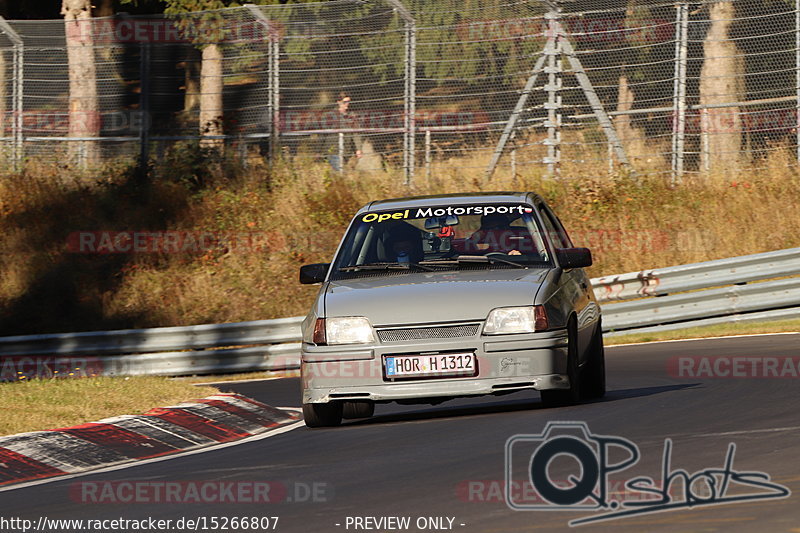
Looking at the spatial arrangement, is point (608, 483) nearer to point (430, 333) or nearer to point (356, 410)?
point (430, 333)

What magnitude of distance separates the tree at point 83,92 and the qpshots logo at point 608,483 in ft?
63.4

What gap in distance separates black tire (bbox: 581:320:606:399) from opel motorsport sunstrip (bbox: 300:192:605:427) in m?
0.12

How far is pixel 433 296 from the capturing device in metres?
9.59

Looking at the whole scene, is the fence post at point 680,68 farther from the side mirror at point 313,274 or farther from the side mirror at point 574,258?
the side mirror at point 313,274

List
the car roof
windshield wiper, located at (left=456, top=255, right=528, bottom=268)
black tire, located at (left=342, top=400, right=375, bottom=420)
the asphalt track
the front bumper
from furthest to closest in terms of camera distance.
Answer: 1. the car roof
2. black tire, located at (left=342, top=400, right=375, bottom=420)
3. windshield wiper, located at (left=456, top=255, right=528, bottom=268)
4. the front bumper
5. the asphalt track

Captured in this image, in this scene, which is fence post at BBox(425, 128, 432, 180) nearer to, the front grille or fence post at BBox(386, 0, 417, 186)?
fence post at BBox(386, 0, 417, 186)

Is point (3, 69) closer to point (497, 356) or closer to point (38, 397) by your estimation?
point (38, 397)

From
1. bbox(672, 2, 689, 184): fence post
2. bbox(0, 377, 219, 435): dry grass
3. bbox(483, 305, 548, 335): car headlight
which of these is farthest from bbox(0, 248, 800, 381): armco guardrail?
bbox(483, 305, 548, 335): car headlight

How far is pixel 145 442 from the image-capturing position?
33.2 ft

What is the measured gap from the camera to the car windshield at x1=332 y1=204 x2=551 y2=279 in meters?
10.4

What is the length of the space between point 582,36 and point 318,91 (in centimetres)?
451

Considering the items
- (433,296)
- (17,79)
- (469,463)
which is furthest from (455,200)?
(17,79)

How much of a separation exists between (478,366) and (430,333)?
0.39 m

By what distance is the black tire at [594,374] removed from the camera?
1088 cm
